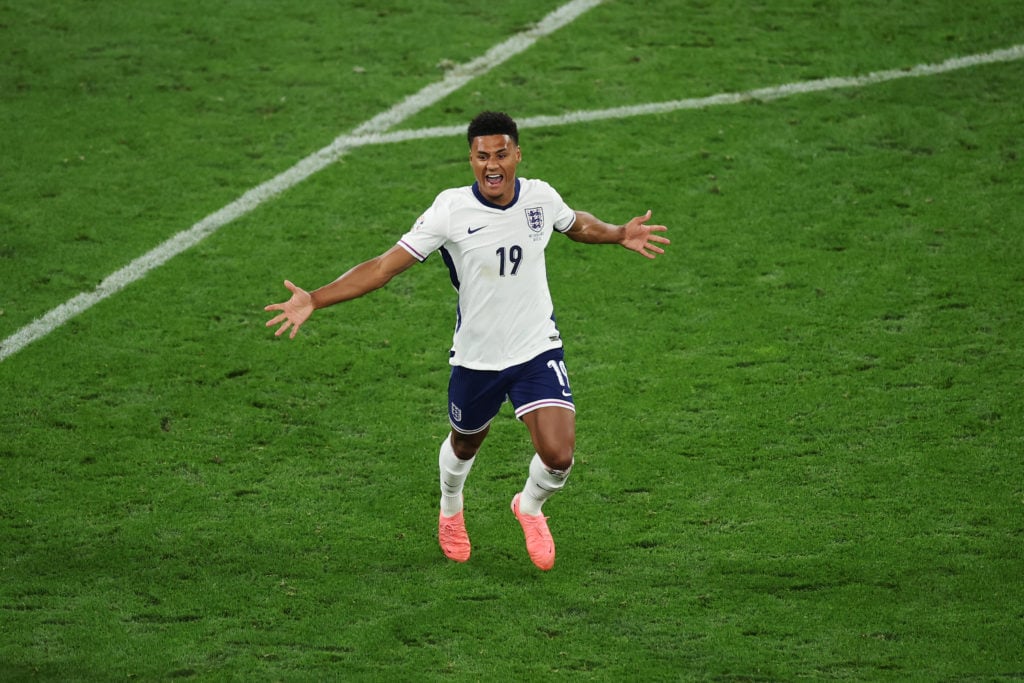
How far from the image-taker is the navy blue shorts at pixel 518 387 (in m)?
5.89

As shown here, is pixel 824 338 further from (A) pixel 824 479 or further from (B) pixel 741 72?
(B) pixel 741 72

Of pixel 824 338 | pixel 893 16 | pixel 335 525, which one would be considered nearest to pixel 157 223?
pixel 335 525

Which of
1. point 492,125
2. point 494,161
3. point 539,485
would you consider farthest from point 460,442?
point 492,125

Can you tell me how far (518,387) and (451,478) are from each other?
61 cm

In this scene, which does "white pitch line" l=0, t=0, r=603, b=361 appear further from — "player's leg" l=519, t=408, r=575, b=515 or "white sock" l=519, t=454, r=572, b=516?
"player's leg" l=519, t=408, r=575, b=515

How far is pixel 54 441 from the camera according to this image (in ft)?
23.3

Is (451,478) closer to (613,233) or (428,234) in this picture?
(428,234)

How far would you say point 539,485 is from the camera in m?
6.04

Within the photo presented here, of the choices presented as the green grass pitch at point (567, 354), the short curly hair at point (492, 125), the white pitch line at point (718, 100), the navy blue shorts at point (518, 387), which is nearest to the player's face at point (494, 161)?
the short curly hair at point (492, 125)

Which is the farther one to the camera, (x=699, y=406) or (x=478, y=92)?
(x=478, y=92)

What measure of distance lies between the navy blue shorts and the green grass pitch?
2.60 ft

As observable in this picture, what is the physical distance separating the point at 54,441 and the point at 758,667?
12.9ft

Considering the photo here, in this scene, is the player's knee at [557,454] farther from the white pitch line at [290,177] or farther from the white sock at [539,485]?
the white pitch line at [290,177]

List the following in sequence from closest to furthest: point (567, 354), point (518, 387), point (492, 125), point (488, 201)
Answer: point (492, 125), point (488, 201), point (518, 387), point (567, 354)
